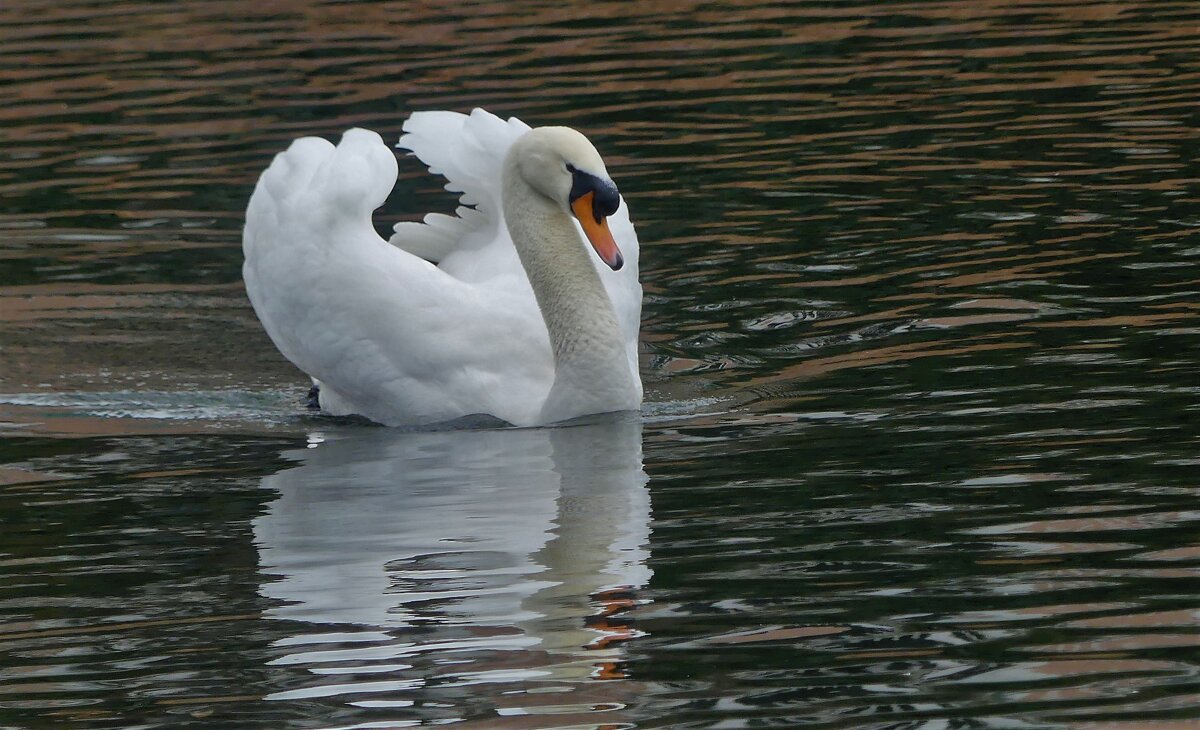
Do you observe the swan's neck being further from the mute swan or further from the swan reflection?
the swan reflection

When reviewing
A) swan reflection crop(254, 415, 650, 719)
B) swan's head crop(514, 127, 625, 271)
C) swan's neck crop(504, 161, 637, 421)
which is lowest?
swan reflection crop(254, 415, 650, 719)

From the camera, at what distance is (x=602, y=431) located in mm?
7703

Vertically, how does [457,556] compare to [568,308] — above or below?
below

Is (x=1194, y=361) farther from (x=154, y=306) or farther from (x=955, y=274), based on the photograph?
(x=154, y=306)

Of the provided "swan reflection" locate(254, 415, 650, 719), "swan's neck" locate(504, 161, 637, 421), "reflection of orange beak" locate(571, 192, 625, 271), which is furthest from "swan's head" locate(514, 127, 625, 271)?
"swan reflection" locate(254, 415, 650, 719)

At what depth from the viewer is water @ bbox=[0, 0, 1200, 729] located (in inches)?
195

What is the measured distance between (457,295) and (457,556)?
2.14m

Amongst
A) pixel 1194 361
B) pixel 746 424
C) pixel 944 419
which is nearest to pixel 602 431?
pixel 746 424

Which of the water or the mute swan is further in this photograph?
the mute swan

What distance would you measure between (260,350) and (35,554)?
321 centimetres

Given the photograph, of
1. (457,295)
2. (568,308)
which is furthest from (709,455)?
(457,295)

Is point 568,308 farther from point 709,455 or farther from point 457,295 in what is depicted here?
point 709,455

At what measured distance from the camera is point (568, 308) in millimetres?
7879

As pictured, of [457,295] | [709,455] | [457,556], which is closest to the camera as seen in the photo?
[457,556]
